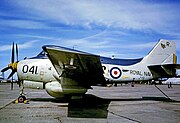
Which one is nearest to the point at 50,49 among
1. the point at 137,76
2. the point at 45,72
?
the point at 45,72

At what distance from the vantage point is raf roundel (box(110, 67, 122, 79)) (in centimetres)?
1370

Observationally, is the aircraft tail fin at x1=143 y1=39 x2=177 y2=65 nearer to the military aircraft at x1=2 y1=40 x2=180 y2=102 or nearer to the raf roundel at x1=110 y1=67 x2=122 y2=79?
the military aircraft at x1=2 y1=40 x2=180 y2=102

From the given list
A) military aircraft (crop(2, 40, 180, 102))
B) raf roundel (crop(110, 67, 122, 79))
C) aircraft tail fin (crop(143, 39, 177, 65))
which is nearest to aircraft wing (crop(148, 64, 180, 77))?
military aircraft (crop(2, 40, 180, 102))

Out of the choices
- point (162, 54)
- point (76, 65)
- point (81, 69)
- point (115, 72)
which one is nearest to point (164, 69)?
point (162, 54)

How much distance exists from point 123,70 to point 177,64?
10.8 ft

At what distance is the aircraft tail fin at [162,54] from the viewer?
14.9 metres

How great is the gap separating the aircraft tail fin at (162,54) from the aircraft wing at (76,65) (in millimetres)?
3953

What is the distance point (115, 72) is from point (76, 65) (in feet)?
12.6

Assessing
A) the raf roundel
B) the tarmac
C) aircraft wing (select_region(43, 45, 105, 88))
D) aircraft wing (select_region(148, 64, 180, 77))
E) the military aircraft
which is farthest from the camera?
aircraft wing (select_region(148, 64, 180, 77))

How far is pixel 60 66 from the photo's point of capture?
10773 mm

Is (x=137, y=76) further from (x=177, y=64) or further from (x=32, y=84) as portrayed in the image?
(x=32, y=84)

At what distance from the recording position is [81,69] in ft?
36.6

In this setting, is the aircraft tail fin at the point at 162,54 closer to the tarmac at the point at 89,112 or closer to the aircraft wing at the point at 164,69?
the aircraft wing at the point at 164,69

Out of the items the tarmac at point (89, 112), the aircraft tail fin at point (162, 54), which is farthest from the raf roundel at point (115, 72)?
the aircraft tail fin at point (162, 54)
